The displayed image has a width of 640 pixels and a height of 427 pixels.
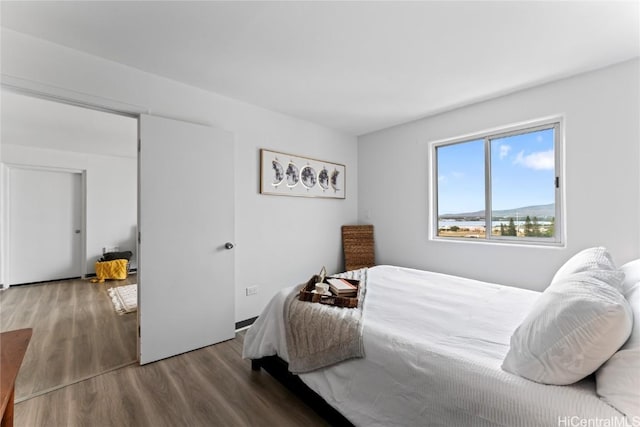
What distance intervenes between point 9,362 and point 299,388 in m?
1.35

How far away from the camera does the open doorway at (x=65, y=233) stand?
2304 mm

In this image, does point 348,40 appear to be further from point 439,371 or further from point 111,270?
point 111,270

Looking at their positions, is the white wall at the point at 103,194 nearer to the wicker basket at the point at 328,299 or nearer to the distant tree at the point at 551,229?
the wicker basket at the point at 328,299

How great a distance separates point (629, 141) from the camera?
209 cm

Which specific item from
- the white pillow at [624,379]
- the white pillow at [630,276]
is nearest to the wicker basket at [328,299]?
the white pillow at [624,379]

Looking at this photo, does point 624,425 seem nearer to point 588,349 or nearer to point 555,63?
point 588,349

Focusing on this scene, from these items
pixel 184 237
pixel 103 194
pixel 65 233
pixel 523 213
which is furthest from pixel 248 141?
pixel 65 233

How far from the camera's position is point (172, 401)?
5.69 ft

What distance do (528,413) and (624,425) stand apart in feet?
0.76

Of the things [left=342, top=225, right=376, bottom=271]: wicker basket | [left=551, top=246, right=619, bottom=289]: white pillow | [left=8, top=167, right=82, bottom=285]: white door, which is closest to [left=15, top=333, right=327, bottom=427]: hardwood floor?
[left=551, top=246, right=619, bottom=289]: white pillow

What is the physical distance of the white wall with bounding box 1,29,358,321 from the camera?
1.88 m

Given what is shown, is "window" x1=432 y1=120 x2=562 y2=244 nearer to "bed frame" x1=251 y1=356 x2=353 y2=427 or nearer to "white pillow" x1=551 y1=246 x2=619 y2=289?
"white pillow" x1=551 y1=246 x2=619 y2=289

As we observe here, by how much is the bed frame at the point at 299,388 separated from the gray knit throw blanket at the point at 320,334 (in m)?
0.15

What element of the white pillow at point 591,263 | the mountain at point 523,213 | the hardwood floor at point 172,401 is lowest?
the hardwood floor at point 172,401
